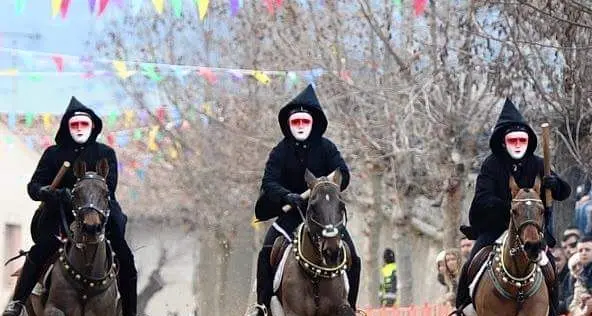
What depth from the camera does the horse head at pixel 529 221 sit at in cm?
1423

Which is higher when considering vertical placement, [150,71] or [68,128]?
[150,71]

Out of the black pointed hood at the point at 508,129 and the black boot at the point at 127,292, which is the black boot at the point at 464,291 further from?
the black boot at the point at 127,292

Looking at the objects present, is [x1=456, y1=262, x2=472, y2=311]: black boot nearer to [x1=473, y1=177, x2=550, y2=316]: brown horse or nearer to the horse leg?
[x1=473, y1=177, x2=550, y2=316]: brown horse

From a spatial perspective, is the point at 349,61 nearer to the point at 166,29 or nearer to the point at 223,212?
the point at 166,29

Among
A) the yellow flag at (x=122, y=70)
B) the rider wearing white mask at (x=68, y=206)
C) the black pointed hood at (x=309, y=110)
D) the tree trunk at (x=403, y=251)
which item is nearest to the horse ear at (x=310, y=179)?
the black pointed hood at (x=309, y=110)

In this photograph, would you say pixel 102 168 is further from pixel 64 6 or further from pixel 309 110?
pixel 64 6

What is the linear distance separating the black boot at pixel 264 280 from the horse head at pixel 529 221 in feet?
8.84

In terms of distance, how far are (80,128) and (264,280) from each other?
96.1 inches

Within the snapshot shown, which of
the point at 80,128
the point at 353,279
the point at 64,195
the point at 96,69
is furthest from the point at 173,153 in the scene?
the point at 64,195

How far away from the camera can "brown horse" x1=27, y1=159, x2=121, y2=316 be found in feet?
48.3

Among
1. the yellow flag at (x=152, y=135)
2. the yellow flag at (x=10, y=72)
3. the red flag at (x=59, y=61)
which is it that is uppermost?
the red flag at (x=59, y=61)

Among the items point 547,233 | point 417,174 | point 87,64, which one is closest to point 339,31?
point 417,174

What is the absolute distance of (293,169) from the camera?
16266 mm

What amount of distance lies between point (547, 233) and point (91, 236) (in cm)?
472
